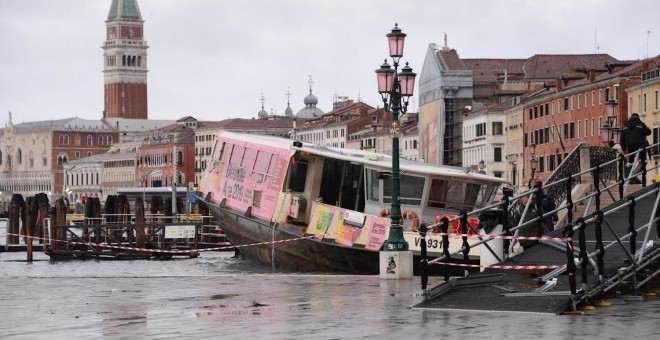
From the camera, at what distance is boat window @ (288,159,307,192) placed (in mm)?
35750

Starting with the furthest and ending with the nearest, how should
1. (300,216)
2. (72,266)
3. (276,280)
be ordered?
(72,266) → (300,216) → (276,280)

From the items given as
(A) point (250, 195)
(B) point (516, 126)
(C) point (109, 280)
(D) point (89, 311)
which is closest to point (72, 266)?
(A) point (250, 195)

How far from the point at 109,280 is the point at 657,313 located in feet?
39.2

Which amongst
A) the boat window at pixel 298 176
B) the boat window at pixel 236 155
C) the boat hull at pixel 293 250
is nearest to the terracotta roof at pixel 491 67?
the boat window at pixel 236 155

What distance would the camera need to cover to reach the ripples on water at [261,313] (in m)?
16.8

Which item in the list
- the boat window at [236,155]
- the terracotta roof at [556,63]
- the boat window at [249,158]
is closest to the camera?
the boat window at [249,158]

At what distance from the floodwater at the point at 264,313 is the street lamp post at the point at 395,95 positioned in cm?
97

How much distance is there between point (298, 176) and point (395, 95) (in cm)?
724

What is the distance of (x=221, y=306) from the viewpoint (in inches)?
813

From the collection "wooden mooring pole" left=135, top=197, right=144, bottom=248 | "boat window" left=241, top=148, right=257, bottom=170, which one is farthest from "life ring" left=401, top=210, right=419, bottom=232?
"wooden mooring pole" left=135, top=197, right=144, bottom=248

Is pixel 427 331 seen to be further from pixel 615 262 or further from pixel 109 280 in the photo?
pixel 109 280

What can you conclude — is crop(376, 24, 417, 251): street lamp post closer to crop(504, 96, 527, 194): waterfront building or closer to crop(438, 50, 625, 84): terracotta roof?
crop(504, 96, 527, 194): waterfront building

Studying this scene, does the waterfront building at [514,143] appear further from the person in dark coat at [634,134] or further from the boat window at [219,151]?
the person in dark coat at [634,134]

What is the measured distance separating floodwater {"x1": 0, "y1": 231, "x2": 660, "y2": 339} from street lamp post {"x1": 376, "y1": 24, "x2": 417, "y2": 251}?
3.19ft
